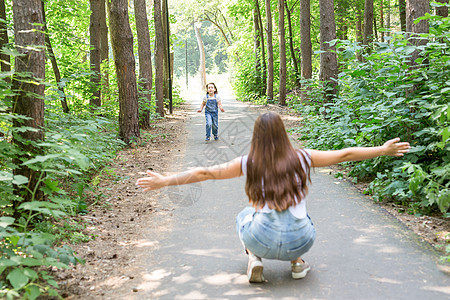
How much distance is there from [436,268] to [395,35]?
13.1ft

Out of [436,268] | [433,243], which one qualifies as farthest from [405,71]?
[436,268]

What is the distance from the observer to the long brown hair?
3732mm

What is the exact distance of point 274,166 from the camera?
3.74 m

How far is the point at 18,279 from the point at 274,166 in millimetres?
2304

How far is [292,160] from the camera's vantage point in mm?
3777

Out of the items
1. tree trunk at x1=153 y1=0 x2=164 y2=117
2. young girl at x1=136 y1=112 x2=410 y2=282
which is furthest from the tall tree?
young girl at x1=136 y1=112 x2=410 y2=282

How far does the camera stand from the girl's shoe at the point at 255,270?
405cm

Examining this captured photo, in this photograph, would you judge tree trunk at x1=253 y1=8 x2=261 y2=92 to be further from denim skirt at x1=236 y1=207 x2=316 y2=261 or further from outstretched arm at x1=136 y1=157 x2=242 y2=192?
denim skirt at x1=236 y1=207 x2=316 y2=261

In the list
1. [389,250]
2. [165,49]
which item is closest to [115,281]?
[389,250]

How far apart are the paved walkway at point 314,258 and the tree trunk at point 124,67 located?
5.44 m

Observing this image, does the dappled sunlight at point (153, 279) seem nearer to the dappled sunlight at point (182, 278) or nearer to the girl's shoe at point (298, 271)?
the dappled sunlight at point (182, 278)

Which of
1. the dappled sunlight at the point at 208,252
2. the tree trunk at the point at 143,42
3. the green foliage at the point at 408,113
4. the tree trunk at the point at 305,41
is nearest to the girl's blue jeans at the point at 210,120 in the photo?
the tree trunk at the point at 143,42

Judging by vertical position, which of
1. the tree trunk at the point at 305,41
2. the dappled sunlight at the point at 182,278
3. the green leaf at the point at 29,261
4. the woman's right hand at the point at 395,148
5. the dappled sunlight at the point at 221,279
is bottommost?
the dappled sunlight at the point at 182,278

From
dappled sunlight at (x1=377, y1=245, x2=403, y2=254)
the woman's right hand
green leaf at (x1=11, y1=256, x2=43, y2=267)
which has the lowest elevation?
dappled sunlight at (x1=377, y1=245, x2=403, y2=254)
